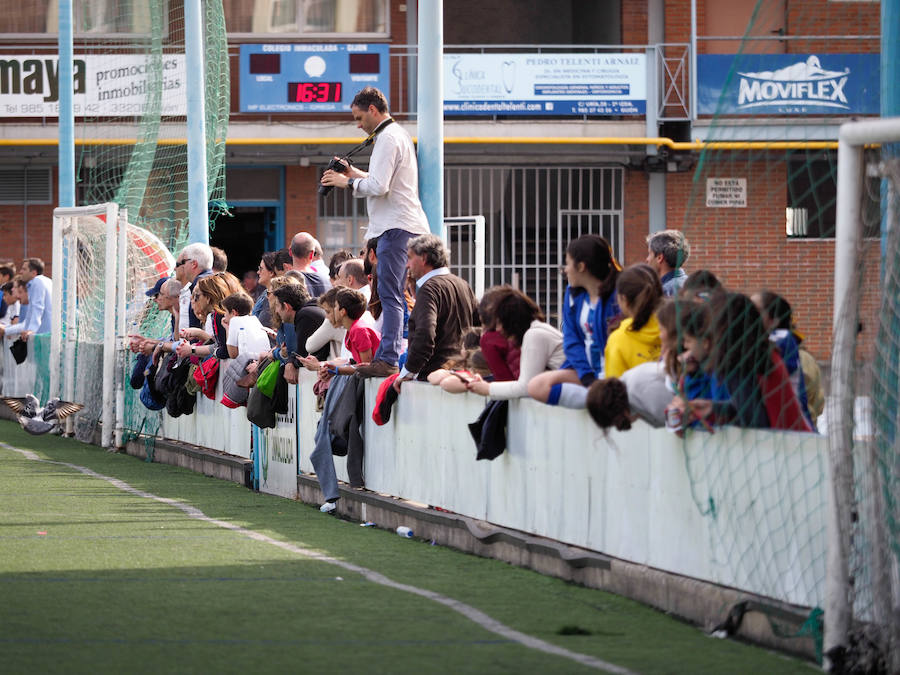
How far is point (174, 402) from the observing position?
14.4m

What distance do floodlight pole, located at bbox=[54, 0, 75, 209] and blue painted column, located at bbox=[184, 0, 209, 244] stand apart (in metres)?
4.39

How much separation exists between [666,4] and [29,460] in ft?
55.0

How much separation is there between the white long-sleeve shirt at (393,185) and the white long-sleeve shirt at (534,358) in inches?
A: 107

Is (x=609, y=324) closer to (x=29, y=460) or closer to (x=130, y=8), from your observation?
(x=29, y=460)

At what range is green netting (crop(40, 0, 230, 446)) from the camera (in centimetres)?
1678

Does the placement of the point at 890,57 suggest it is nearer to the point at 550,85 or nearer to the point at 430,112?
the point at 430,112

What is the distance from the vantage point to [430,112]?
11867mm

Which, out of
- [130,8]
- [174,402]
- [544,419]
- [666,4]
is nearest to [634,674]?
[544,419]

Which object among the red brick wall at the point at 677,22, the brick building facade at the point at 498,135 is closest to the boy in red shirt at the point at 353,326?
the brick building facade at the point at 498,135

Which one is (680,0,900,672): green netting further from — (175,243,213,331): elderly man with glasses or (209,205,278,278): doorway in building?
(209,205,278,278): doorway in building

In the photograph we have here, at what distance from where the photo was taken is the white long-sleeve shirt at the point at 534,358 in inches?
329

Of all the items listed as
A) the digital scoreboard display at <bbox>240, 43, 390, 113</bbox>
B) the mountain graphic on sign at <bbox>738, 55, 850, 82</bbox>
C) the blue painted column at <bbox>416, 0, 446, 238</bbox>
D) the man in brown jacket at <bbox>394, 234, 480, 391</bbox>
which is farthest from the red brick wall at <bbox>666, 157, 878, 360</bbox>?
the digital scoreboard display at <bbox>240, 43, 390, 113</bbox>

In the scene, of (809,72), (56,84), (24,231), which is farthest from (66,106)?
(809,72)

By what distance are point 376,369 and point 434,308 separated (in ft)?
2.59
